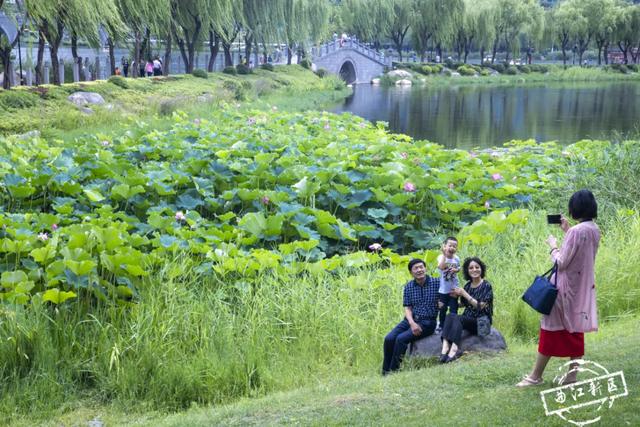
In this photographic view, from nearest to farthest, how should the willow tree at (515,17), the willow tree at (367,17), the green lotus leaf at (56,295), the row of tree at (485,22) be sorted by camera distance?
the green lotus leaf at (56,295), the row of tree at (485,22), the willow tree at (367,17), the willow tree at (515,17)

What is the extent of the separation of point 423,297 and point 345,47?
1965 inches

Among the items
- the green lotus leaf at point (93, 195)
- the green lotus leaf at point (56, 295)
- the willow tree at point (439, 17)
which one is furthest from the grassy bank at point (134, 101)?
the willow tree at point (439, 17)

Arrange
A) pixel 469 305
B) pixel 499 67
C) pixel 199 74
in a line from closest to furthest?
pixel 469 305 → pixel 199 74 → pixel 499 67

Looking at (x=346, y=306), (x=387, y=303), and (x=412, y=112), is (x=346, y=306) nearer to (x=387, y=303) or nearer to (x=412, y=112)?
(x=387, y=303)

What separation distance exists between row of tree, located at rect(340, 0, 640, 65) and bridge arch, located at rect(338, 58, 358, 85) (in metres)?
4.41

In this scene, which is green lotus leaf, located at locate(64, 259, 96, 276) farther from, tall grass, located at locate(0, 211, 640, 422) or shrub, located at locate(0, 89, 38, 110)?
shrub, located at locate(0, 89, 38, 110)

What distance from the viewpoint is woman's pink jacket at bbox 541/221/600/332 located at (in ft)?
12.6

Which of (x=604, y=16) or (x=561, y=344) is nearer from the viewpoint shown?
(x=561, y=344)

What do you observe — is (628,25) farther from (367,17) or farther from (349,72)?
(349,72)

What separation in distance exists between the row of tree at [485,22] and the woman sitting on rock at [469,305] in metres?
51.9

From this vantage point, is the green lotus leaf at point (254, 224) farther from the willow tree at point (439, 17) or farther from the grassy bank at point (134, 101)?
the willow tree at point (439, 17)

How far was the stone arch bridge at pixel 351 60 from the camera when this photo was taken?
2062 inches

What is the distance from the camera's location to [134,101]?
20.9 m

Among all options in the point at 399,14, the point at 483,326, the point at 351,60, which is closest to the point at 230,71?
the point at 351,60
